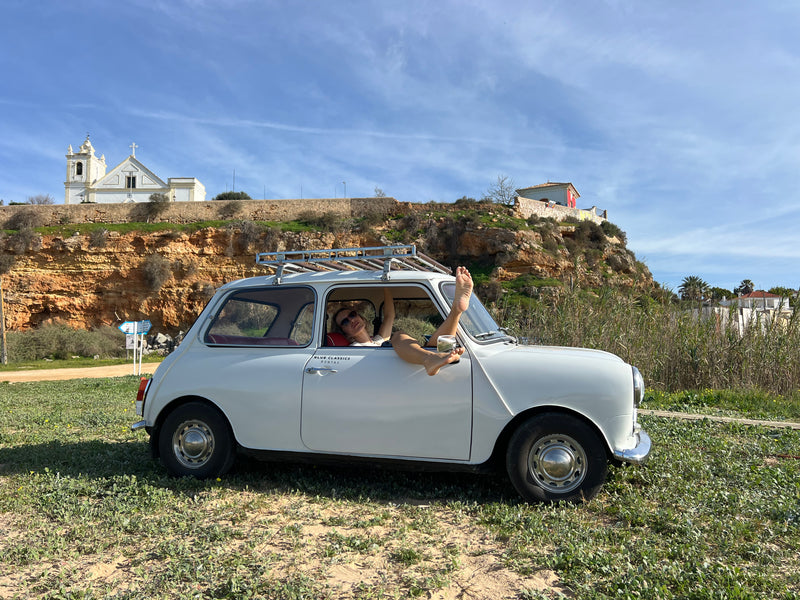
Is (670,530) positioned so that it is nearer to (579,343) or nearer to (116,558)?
(116,558)

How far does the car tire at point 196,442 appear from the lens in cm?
497

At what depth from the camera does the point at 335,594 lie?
312cm

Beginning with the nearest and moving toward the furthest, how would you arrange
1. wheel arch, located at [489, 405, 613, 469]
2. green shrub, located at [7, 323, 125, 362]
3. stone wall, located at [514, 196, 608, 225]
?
wheel arch, located at [489, 405, 613, 469], green shrub, located at [7, 323, 125, 362], stone wall, located at [514, 196, 608, 225]

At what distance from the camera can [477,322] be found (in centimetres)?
502

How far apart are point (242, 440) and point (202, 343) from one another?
0.98 metres

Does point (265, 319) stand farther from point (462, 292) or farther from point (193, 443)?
point (462, 292)

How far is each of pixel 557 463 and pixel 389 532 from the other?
1.35m

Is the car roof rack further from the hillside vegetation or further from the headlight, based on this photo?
the hillside vegetation

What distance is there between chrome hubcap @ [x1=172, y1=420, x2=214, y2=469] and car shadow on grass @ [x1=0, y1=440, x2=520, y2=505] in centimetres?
20

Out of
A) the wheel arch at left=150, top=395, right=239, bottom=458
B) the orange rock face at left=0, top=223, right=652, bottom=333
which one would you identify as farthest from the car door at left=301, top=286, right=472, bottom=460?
the orange rock face at left=0, top=223, right=652, bottom=333

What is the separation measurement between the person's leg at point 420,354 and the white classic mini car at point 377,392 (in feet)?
0.25

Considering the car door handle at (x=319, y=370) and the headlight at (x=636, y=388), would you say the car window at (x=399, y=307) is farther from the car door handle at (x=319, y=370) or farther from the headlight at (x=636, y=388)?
the headlight at (x=636, y=388)

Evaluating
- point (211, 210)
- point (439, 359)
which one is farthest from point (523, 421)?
point (211, 210)

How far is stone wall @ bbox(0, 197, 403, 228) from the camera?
140 feet
